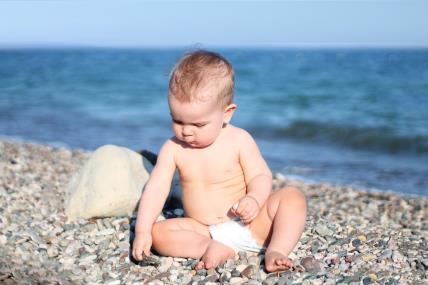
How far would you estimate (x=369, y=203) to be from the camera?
654 cm

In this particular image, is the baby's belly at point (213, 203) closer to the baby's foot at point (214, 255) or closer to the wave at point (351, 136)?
the baby's foot at point (214, 255)

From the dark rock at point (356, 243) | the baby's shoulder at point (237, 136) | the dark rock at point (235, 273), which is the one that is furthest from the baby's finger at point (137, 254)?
the dark rock at point (356, 243)

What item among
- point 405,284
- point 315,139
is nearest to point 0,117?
point 315,139

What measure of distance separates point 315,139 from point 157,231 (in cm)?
771

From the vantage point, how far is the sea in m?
8.80

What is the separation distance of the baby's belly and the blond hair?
23.8 inches

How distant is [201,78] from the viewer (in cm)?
364

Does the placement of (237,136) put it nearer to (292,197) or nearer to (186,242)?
(292,197)

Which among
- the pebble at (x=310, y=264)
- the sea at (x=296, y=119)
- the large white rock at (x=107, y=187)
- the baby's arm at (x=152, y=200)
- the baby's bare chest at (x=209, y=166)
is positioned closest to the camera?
the pebble at (x=310, y=264)

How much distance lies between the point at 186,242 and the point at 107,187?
1.19 metres

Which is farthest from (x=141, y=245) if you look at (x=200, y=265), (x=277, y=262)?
(x=277, y=262)

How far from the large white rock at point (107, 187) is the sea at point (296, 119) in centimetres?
100

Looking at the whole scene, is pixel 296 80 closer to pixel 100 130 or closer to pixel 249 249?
pixel 100 130

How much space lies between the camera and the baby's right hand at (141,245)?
375 centimetres
